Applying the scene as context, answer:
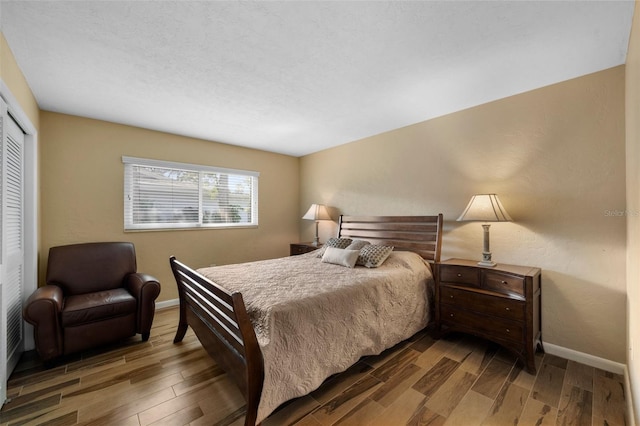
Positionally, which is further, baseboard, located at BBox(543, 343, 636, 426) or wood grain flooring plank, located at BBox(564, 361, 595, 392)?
wood grain flooring plank, located at BBox(564, 361, 595, 392)

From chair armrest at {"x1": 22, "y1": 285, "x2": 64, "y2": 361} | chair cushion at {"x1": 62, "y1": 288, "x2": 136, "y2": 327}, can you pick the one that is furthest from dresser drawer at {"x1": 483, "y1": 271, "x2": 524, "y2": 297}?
chair armrest at {"x1": 22, "y1": 285, "x2": 64, "y2": 361}

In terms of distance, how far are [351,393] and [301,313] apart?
0.73 m

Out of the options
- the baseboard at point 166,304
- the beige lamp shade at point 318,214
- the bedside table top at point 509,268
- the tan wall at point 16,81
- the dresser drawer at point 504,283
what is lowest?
→ the baseboard at point 166,304

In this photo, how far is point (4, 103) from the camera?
5.93ft

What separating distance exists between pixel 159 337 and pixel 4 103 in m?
2.31

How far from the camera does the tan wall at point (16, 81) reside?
175 cm

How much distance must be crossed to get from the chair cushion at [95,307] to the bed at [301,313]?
511 millimetres

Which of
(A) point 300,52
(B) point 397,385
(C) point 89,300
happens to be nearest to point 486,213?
(B) point 397,385

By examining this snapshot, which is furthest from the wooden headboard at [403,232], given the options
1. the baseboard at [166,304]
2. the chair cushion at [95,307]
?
the chair cushion at [95,307]

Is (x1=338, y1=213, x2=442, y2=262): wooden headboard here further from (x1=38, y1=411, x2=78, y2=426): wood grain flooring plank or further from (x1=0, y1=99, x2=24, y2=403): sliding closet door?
(x1=0, y1=99, x2=24, y2=403): sliding closet door

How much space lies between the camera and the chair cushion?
2.22 m

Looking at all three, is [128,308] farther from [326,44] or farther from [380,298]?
[326,44]

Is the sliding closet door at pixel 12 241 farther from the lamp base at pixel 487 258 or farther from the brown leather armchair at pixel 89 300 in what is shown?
the lamp base at pixel 487 258

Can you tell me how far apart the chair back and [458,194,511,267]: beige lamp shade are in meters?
3.75
